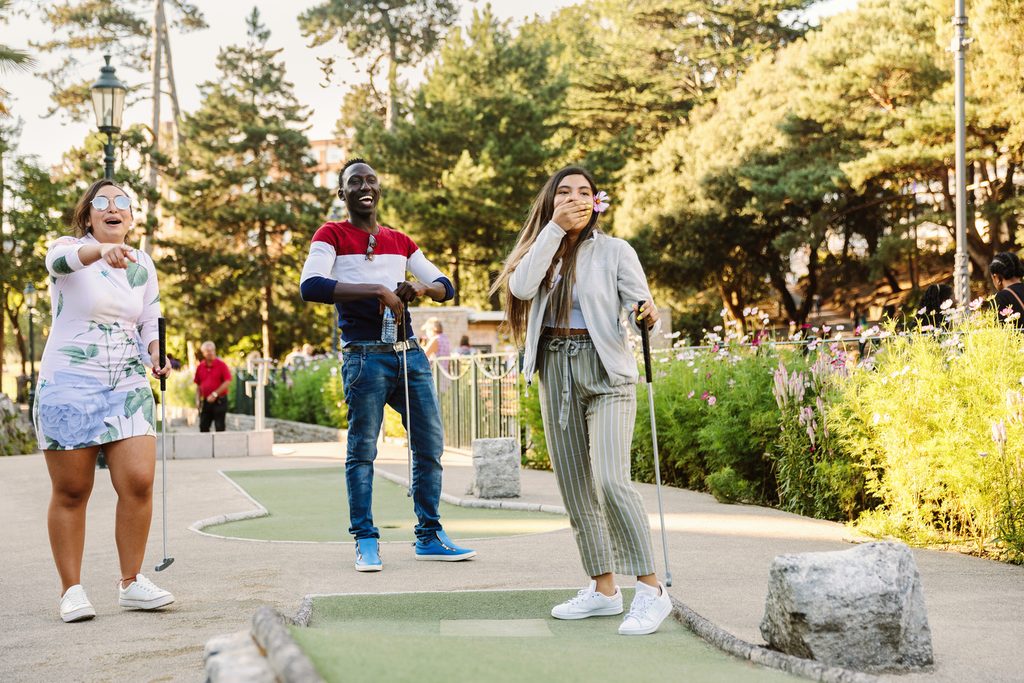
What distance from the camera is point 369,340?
6.12 m

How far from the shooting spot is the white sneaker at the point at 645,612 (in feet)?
14.2

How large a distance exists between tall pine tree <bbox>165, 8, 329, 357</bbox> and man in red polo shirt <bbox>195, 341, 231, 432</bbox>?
24.6 metres

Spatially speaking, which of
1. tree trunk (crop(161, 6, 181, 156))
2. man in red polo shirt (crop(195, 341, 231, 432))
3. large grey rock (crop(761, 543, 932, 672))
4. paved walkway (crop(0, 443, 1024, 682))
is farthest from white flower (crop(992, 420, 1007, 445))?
tree trunk (crop(161, 6, 181, 156))

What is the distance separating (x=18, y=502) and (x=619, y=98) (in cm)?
3316

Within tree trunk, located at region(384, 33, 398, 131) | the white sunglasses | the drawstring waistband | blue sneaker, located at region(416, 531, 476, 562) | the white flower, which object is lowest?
blue sneaker, located at region(416, 531, 476, 562)

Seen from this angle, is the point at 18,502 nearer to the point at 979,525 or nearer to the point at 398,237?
the point at 398,237

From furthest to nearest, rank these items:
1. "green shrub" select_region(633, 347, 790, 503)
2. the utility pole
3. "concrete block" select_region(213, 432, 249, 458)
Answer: the utility pole
"concrete block" select_region(213, 432, 249, 458)
"green shrub" select_region(633, 347, 790, 503)

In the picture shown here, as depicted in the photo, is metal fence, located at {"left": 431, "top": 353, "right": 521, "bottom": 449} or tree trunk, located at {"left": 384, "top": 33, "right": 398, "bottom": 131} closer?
metal fence, located at {"left": 431, "top": 353, "right": 521, "bottom": 449}

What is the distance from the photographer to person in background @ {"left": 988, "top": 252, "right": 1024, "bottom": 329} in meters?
8.43

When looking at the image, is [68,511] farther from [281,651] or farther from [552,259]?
[281,651]

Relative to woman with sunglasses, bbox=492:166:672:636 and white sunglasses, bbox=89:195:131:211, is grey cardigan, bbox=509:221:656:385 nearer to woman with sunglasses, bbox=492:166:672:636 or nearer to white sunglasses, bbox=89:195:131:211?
woman with sunglasses, bbox=492:166:672:636

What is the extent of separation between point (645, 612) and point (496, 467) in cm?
543

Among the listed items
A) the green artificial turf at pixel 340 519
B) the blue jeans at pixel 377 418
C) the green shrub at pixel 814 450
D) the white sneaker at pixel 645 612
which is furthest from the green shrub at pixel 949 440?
the blue jeans at pixel 377 418

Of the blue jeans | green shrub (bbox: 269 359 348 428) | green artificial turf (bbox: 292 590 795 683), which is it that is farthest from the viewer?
green shrub (bbox: 269 359 348 428)
